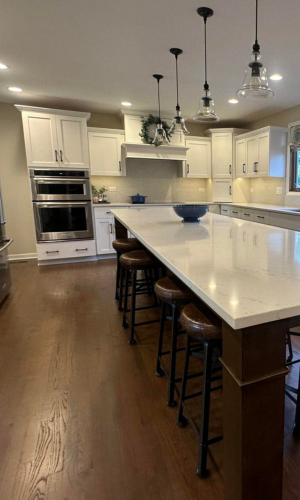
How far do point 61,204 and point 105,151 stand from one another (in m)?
1.26

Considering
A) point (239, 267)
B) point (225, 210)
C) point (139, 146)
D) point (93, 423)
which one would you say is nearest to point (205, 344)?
point (239, 267)

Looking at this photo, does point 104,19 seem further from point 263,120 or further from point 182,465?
point 263,120

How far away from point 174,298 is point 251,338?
2.64ft

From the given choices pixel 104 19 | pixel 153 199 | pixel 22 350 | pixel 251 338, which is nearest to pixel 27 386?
pixel 22 350

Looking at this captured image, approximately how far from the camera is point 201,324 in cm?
114

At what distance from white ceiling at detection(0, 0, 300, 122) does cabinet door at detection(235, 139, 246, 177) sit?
3.79 feet

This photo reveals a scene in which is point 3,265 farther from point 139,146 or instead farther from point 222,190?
point 222,190

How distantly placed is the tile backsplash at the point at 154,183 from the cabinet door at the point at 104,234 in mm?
711

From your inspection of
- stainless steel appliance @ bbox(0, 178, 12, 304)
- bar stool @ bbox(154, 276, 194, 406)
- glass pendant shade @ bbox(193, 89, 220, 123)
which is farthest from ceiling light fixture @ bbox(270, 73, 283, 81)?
stainless steel appliance @ bbox(0, 178, 12, 304)

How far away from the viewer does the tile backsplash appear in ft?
17.9

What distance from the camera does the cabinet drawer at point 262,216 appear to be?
4.34 metres

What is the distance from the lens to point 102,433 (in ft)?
4.66

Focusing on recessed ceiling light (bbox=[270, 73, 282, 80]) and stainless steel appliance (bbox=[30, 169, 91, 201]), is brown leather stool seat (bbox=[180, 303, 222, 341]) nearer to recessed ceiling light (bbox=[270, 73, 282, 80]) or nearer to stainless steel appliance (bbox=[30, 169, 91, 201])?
recessed ceiling light (bbox=[270, 73, 282, 80])

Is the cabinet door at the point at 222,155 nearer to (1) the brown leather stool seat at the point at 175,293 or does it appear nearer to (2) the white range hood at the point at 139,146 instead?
(2) the white range hood at the point at 139,146
